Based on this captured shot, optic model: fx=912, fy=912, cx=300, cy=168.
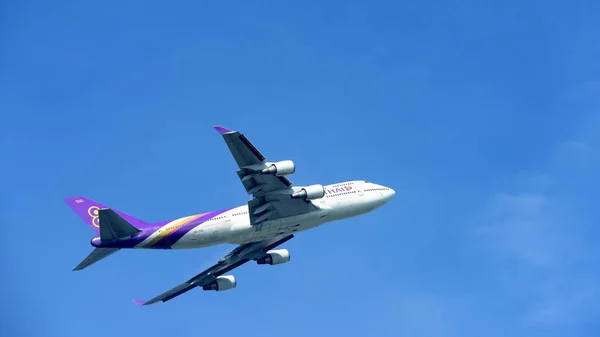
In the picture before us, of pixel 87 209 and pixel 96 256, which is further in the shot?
pixel 87 209

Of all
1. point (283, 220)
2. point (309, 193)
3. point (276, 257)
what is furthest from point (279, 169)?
point (276, 257)

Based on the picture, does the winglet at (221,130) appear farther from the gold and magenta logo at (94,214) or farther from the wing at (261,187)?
the gold and magenta logo at (94,214)

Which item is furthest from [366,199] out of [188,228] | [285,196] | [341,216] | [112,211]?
[112,211]

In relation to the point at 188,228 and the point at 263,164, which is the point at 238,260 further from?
the point at 263,164

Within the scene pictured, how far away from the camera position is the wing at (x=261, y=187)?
69.9m

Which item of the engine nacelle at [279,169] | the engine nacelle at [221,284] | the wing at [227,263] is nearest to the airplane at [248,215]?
the engine nacelle at [279,169]

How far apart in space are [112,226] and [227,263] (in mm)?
16844

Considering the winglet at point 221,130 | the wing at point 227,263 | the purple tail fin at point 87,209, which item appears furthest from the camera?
the wing at point 227,263

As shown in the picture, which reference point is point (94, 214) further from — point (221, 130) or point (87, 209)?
point (221, 130)

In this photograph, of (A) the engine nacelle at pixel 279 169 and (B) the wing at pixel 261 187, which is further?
(A) the engine nacelle at pixel 279 169

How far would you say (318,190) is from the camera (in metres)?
75.8

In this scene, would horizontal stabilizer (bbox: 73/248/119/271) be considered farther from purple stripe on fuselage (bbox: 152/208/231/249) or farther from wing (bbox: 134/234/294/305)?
wing (bbox: 134/234/294/305)

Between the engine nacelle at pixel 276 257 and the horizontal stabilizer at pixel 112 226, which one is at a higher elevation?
the engine nacelle at pixel 276 257

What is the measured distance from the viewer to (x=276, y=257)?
85.9 metres
